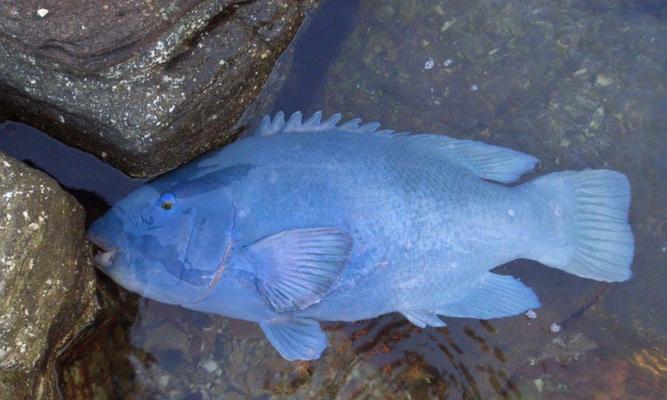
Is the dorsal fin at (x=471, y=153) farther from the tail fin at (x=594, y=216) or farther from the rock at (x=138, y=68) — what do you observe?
the rock at (x=138, y=68)

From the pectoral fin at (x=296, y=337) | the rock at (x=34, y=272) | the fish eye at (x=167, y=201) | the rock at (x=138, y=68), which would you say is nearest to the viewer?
the rock at (x=34, y=272)

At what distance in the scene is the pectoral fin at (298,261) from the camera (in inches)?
119

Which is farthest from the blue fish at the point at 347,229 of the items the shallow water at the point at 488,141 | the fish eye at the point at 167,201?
the shallow water at the point at 488,141

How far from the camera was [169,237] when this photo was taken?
10.2 ft

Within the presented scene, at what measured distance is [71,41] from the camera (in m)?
Answer: 2.71

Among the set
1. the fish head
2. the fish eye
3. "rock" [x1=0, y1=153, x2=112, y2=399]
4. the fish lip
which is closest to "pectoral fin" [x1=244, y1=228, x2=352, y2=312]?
the fish head

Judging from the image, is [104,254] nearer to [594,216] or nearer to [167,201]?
[167,201]

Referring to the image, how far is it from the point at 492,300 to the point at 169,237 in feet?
5.54

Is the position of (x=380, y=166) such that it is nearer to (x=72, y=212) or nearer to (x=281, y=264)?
(x=281, y=264)

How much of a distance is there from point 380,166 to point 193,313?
1.45 metres

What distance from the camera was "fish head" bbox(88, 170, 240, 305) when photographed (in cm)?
309

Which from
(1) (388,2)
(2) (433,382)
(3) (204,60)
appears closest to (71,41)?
(3) (204,60)

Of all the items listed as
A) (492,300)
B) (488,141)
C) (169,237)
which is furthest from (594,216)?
(169,237)

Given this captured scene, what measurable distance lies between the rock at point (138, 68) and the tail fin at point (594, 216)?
5.60ft
